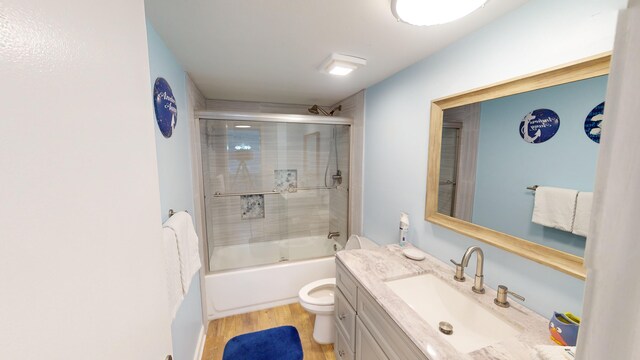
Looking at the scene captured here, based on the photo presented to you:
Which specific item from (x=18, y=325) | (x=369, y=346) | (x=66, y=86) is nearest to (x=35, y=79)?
(x=66, y=86)

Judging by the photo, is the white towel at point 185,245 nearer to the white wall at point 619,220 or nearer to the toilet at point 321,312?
the toilet at point 321,312

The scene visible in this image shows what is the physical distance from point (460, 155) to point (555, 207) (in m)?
0.51

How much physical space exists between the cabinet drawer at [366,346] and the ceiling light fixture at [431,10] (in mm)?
1559

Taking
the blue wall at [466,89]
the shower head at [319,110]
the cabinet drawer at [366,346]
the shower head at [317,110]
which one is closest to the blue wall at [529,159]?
the blue wall at [466,89]

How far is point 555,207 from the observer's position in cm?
100

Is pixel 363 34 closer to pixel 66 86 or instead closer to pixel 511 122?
pixel 511 122

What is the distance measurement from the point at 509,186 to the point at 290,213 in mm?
2377

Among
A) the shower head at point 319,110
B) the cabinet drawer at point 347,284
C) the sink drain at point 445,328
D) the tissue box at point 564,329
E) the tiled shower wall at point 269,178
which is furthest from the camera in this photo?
the shower head at point 319,110

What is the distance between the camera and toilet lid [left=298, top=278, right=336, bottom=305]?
1885 mm

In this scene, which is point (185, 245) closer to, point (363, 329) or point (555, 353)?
point (363, 329)

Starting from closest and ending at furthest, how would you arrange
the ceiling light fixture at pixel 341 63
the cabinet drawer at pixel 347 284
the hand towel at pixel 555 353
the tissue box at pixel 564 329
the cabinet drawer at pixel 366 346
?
1. the hand towel at pixel 555 353
2. the tissue box at pixel 564 329
3. the cabinet drawer at pixel 366 346
4. the cabinet drawer at pixel 347 284
5. the ceiling light fixture at pixel 341 63

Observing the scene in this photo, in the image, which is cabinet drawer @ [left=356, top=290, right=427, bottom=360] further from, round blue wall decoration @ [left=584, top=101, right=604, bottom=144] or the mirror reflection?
round blue wall decoration @ [left=584, top=101, right=604, bottom=144]

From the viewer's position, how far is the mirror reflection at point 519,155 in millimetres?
908

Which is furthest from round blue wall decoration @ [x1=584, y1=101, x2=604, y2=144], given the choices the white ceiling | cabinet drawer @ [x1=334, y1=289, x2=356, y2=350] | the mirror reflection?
cabinet drawer @ [x1=334, y1=289, x2=356, y2=350]
